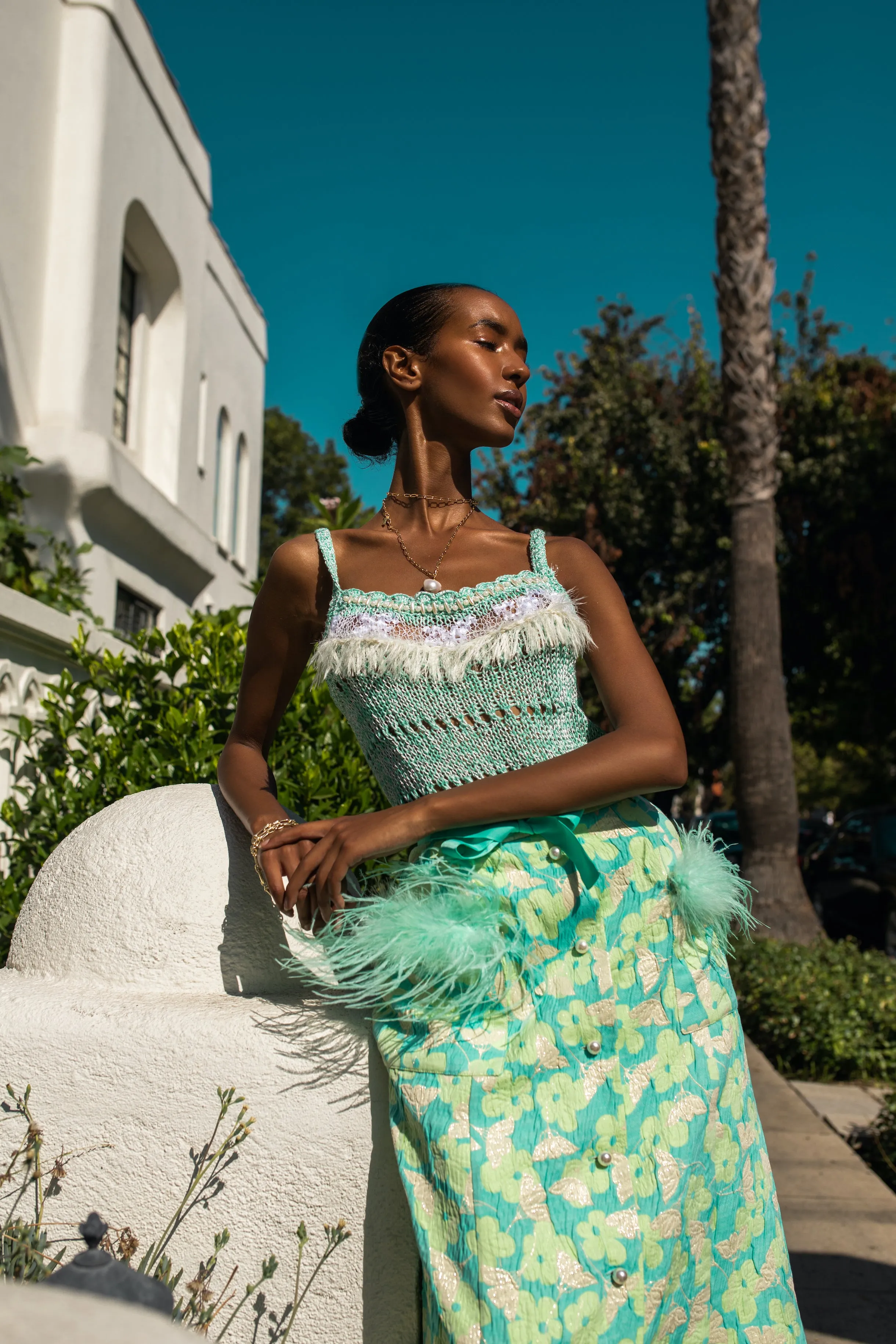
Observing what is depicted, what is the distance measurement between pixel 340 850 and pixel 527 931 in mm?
308

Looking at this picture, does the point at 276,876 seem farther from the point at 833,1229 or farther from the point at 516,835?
the point at 833,1229

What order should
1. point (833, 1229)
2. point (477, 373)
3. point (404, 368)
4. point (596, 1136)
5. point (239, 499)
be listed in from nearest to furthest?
1. point (596, 1136)
2. point (477, 373)
3. point (404, 368)
4. point (833, 1229)
5. point (239, 499)

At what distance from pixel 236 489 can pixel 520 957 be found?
12.5 m

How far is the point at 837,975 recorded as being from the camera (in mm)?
5973

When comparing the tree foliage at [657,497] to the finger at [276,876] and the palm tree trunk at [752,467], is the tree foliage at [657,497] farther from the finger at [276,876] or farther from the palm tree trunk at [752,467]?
the finger at [276,876]

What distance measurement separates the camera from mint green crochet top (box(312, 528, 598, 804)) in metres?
1.73

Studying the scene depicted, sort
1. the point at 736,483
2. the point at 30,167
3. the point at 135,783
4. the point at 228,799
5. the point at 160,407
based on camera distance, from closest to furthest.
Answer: the point at 228,799 < the point at 135,783 < the point at 30,167 < the point at 736,483 < the point at 160,407

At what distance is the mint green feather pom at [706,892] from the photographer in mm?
1671

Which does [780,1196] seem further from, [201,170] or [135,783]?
[201,170]

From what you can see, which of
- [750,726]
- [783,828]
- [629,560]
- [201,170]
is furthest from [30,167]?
[629,560]

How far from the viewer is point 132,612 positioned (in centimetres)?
845

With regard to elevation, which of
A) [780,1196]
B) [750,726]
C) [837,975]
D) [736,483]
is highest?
[736,483]

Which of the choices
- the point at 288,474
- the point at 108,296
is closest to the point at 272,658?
the point at 108,296

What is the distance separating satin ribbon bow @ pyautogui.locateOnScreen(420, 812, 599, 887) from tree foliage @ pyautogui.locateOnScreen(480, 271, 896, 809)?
1159 centimetres
